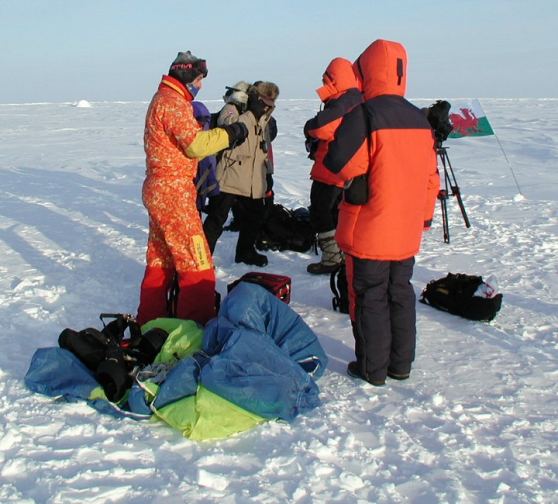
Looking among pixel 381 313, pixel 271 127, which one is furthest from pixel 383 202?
pixel 271 127

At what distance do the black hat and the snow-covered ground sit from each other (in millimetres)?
1776

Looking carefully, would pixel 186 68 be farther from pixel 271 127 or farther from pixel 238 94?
pixel 271 127

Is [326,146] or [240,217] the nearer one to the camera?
[326,146]

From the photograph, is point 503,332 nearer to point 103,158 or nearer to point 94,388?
point 94,388

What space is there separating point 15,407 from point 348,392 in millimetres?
1643

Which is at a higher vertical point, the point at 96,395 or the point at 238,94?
the point at 238,94

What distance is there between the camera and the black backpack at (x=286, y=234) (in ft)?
19.0

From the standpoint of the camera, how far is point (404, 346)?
3.21 m

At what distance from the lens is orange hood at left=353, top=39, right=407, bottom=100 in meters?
2.90

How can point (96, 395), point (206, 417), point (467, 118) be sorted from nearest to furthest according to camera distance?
point (206, 417) → point (96, 395) → point (467, 118)

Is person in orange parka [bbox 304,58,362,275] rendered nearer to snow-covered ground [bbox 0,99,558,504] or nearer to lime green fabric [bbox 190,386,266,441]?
snow-covered ground [bbox 0,99,558,504]

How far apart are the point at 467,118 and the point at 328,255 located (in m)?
3.18

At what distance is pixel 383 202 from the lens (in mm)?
2982

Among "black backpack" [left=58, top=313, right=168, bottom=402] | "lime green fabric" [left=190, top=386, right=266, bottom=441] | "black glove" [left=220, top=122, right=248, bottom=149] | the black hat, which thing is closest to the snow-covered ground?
"lime green fabric" [left=190, top=386, right=266, bottom=441]
